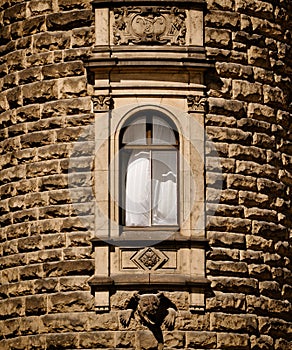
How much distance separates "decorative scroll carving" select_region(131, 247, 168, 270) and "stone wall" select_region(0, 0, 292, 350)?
1.77 feet

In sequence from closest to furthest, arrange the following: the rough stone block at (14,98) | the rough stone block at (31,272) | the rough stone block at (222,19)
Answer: the rough stone block at (31,272), the rough stone block at (222,19), the rough stone block at (14,98)

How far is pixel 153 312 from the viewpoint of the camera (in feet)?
96.6

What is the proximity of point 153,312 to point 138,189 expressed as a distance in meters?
2.11

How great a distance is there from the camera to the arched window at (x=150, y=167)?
99.8 ft

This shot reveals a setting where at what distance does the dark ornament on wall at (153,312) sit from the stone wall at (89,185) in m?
0.12

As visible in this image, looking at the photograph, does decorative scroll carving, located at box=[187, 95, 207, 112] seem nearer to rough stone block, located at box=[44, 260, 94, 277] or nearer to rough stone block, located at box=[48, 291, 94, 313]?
rough stone block, located at box=[44, 260, 94, 277]

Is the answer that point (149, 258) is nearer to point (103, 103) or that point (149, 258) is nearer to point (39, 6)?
point (103, 103)

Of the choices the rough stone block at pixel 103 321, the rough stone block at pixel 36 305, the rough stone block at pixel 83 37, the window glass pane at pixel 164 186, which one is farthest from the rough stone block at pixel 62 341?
the rough stone block at pixel 83 37

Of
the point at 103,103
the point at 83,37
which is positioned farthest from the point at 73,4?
the point at 103,103

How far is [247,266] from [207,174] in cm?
153

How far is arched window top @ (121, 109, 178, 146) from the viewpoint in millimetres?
30484

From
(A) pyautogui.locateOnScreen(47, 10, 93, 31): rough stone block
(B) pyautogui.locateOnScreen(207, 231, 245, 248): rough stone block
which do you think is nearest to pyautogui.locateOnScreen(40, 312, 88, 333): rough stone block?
(B) pyautogui.locateOnScreen(207, 231, 245, 248): rough stone block

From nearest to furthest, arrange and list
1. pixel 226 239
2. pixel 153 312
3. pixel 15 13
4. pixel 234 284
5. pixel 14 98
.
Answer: pixel 153 312 → pixel 234 284 → pixel 226 239 → pixel 14 98 → pixel 15 13

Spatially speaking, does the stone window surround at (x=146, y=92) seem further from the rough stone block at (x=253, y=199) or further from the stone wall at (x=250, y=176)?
the rough stone block at (x=253, y=199)
